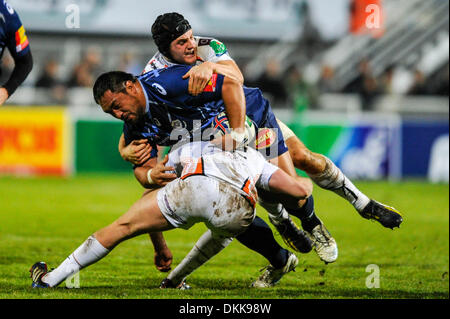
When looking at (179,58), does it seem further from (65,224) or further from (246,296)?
(65,224)

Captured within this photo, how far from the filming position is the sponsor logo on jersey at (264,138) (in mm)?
6675

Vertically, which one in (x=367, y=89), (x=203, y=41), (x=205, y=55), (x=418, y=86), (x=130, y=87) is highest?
(x=203, y=41)

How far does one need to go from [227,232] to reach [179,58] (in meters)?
1.62

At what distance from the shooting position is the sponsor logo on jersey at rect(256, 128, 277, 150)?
6675 millimetres

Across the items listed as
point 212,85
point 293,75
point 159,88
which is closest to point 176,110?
point 159,88

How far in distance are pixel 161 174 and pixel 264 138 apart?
3.89 ft

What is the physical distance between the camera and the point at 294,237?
6.97 meters

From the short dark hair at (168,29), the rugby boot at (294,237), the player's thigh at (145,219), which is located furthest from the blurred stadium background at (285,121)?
the short dark hair at (168,29)

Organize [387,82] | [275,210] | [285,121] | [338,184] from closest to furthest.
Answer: [275,210] < [338,184] < [285,121] < [387,82]

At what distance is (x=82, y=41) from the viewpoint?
974 inches

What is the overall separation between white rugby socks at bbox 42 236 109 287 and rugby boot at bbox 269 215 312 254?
6.30ft

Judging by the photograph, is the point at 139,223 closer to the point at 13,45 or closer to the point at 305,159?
the point at 305,159

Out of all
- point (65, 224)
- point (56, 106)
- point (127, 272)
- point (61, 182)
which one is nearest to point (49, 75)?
point (56, 106)

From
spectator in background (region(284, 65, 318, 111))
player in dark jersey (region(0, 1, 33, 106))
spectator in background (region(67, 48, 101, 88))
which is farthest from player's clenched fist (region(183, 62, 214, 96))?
spectator in background (region(67, 48, 101, 88))
